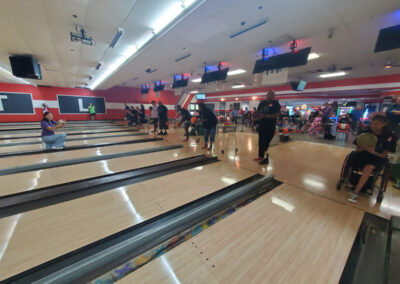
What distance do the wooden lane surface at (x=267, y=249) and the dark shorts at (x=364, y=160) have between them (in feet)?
1.90

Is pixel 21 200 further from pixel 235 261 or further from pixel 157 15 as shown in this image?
pixel 157 15

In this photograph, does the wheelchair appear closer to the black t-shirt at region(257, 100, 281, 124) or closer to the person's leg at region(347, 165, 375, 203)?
the person's leg at region(347, 165, 375, 203)

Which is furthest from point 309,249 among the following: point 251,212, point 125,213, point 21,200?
point 21,200

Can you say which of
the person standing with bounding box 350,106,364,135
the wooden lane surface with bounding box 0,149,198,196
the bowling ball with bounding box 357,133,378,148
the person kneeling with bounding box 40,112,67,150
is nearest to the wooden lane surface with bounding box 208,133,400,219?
the bowling ball with bounding box 357,133,378,148

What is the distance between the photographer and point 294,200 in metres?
1.93

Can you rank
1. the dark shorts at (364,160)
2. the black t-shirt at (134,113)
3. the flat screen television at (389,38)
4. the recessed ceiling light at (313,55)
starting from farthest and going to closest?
the black t-shirt at (134,113)
the recessed ceiling light at (313,55)
the flat screen television at (389,38)
the dark shorts at (364,160)

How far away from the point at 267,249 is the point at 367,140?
166 centimetres

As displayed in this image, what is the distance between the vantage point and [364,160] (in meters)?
1.92

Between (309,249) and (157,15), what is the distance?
12.3 feet

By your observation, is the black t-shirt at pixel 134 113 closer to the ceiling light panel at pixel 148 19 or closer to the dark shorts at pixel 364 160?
the ceiling light panel at pixel 148 19

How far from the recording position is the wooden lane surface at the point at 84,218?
1.19m

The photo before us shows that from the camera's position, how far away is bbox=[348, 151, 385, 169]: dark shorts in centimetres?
184

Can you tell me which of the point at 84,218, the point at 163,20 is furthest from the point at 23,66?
the point at 84,218

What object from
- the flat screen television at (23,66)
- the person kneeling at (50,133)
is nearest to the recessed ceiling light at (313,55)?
the person kneeling at (50,133)
